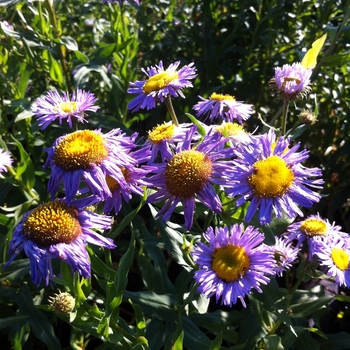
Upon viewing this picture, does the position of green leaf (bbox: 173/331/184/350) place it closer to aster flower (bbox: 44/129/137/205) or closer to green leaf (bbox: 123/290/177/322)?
green leaf (bbox: 123/290/177/322)

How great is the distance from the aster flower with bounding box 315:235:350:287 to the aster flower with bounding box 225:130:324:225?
0.28 meters

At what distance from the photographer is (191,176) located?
118 cm

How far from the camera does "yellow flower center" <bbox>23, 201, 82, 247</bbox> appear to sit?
3.52 feet

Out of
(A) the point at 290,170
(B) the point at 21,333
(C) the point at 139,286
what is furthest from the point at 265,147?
(C) the point at 139,286

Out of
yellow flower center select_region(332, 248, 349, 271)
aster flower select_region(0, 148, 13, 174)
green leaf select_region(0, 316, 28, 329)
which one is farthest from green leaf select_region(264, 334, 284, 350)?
aster flower select_region(0, 148, 13, 174)

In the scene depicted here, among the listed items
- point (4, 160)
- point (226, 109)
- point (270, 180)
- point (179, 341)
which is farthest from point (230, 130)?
point (4, 160)

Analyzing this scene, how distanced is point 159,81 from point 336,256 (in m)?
0.75

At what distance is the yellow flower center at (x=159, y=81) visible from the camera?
1.50m

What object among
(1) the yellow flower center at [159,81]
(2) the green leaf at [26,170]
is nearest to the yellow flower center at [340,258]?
(1) the yellow flower center at [159,81]

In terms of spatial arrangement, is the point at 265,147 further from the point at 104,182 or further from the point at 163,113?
the point at 163,113

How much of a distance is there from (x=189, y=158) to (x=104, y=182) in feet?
0.72

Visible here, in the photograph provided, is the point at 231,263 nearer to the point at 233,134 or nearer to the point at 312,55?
the point at 233,134

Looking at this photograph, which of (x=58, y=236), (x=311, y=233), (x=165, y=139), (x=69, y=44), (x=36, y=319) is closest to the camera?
(x=58, y=236)

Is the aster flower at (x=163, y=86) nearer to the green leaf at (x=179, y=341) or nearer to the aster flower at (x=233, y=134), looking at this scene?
the aster flower at (x=233, y=134)
